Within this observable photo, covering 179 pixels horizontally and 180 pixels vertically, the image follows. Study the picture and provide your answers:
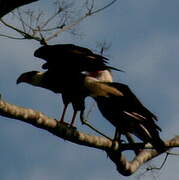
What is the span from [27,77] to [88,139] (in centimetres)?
178

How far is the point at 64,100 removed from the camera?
6523 millimetres

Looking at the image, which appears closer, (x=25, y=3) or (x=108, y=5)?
(x=25, y=3)

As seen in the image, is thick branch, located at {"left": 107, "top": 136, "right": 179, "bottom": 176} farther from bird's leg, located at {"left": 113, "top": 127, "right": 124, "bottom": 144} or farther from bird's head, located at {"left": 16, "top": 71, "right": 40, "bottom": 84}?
bird's head, located at {"left": 16, "top": 71, "right": 40, "bottom": 84}

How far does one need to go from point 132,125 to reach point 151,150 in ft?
1.17

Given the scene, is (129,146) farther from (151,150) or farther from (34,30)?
(34,30)

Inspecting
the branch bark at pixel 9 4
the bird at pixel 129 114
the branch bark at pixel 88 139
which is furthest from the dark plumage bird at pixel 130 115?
the branch bark at pixel 9 4

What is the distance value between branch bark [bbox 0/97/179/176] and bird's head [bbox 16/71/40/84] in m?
1.52

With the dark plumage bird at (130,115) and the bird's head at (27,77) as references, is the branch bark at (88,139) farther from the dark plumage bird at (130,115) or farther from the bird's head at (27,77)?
the bird's head at (27,77)

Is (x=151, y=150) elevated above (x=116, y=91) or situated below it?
below

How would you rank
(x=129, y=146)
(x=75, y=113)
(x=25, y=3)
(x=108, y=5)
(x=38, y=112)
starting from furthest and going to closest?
(x=108, y=5)
(x=75, y=113)
(x=129, y=146)
(x=38, y=112)
(x=25, y=3)

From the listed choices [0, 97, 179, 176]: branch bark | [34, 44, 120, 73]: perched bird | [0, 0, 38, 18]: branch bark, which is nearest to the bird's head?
[34, 44, 120, 73]: perched bird

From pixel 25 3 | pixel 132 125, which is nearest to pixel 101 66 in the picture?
pixel 132 125

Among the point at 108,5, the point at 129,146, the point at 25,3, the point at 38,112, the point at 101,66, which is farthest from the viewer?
the point at 108,5

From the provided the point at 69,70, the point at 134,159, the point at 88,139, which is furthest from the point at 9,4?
the point at 134,159
